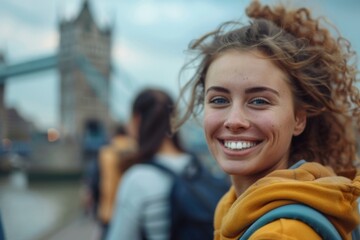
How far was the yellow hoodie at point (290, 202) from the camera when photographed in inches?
31.8

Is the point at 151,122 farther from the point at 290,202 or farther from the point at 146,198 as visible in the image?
the point at 290,202

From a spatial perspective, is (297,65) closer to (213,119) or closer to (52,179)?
(213,119)

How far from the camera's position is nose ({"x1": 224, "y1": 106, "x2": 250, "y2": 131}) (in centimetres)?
100

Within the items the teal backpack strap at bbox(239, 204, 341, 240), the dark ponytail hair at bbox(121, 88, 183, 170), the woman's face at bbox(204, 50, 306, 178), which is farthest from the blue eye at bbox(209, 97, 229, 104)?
the dark ponytail hair at bbox(121, 88, 183, 170)

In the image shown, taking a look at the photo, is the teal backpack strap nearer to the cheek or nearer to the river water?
the cheek

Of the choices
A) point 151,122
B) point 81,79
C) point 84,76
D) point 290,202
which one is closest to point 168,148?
point 151,122

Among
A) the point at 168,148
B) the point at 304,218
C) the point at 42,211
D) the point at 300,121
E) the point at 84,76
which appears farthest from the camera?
the point at 84,76

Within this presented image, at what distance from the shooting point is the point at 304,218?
82 centimetres

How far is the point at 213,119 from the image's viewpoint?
1061 millimetres

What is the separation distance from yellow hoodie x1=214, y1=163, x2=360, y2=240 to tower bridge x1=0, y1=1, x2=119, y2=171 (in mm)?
14552

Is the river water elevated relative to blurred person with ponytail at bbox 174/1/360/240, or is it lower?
lower

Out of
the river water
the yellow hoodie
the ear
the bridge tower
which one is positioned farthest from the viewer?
the bridge tower

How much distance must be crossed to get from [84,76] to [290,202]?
25.1m

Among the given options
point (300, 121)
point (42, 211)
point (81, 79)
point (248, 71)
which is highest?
point (248, 71)
